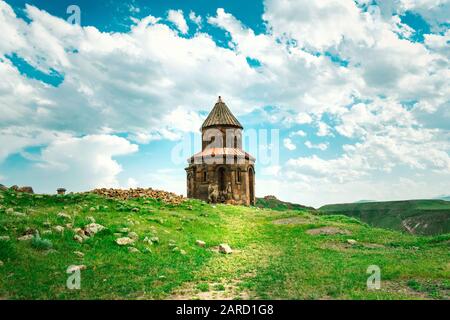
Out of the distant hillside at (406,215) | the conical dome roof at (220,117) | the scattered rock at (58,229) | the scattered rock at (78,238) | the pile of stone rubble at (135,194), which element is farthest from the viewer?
the distant hillside at (406,215)

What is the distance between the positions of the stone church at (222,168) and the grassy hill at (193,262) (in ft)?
65.6

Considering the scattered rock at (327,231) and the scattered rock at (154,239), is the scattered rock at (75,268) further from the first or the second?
the scattered rock at (327,231)

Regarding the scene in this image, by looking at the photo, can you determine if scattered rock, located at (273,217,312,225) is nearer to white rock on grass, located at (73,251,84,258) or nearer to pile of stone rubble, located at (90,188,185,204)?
pile of stone rubble, located at (90,188,185,204)

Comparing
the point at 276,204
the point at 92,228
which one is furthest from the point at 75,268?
the point at 276,204

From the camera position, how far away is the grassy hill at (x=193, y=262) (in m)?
7.75

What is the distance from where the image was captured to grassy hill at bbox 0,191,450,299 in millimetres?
7746

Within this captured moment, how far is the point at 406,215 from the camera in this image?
53.6 m

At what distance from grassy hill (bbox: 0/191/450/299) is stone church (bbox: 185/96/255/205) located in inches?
787

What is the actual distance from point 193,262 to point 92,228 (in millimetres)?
3851

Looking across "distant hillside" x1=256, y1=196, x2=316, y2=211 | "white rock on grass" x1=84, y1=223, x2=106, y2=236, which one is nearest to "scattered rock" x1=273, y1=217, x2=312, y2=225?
"white rock on grass" x1=84, y1=223, x2=106, y2=236

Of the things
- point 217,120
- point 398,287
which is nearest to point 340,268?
point 398,287

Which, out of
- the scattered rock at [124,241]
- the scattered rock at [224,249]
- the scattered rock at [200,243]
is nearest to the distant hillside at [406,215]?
the scattered rock at [224,249]
